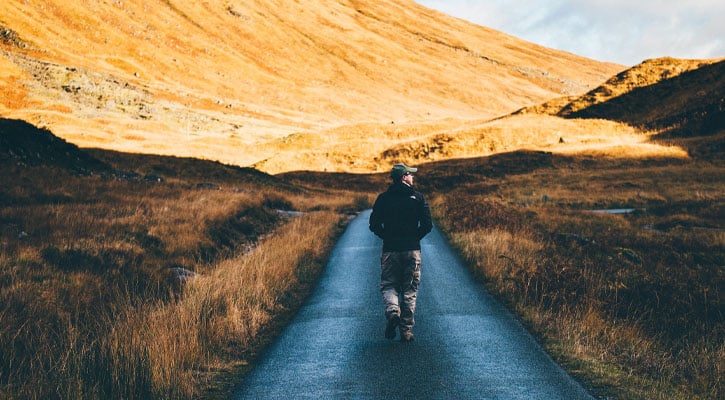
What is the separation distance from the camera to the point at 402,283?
7793 millimetres

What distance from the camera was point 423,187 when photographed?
4731 cm

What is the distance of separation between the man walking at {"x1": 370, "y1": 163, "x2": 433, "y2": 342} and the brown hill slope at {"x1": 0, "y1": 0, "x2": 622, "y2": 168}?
4997cm

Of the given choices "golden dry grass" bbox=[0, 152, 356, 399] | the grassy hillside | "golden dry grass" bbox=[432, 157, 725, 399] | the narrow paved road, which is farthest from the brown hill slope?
the narrow paved road

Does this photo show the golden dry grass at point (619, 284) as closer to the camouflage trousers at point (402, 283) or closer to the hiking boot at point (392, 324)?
the camouflage trousers at point (402, 283)

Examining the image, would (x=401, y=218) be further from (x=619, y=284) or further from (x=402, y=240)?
(x=619, y=284)

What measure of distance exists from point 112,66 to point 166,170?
75553 millimetres

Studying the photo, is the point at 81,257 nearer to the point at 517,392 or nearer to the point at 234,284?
the point at 234,284

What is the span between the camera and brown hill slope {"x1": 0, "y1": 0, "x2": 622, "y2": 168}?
71625 millimetres

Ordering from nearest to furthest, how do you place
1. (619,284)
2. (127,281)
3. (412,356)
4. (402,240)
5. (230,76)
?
(412,356) → (402,240) → (127,281) → (619,284) → (230,76)

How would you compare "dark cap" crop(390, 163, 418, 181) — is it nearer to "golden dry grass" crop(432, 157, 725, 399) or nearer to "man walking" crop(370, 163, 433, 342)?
"man walking" crop(370, 163, 433, 342)

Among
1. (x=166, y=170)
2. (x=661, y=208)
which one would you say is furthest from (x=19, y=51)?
(x=661, y=208)

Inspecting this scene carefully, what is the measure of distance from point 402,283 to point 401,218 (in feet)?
2.95

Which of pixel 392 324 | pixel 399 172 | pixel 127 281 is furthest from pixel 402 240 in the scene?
pixel 127 281

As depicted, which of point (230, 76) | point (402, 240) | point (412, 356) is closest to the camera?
point (412, 356)
